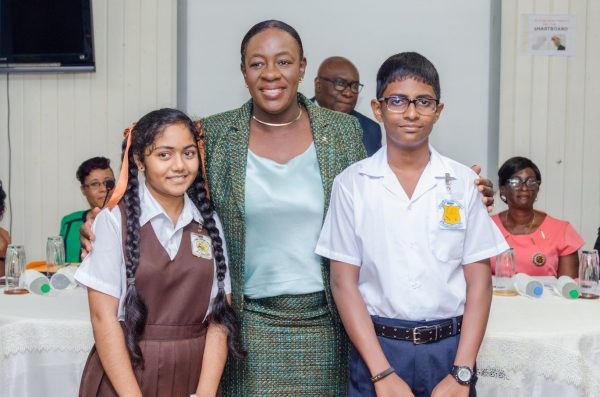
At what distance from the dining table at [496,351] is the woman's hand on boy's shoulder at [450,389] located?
2.32 feet

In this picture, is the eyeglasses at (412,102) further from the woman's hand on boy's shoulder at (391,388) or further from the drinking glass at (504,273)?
the drinking glass at (504,273)

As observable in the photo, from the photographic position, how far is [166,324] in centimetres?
183

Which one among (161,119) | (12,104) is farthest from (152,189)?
(12,104)

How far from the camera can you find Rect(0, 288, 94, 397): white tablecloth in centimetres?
256

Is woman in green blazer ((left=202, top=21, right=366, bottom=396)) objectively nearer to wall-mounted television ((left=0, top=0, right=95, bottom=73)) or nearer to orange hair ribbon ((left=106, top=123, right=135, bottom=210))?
orange hair ribbon ((left=106, top=123, right=135, bottom=210))

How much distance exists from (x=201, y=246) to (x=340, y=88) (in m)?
2.72

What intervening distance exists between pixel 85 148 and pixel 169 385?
3.48m

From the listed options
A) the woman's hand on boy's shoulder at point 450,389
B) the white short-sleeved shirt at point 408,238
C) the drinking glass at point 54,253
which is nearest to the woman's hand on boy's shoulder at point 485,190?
the white short-sleeved shirt at point 408,238

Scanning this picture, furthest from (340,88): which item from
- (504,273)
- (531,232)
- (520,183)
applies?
(504,273)

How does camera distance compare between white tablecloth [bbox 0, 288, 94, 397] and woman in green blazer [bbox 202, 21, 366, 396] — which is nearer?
woman in green blazer [bbox 202, 21, 366, 396]

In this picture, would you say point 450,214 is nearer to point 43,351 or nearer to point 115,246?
point 115,246

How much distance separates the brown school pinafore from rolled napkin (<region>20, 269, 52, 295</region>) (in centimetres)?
125

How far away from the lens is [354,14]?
191 inches

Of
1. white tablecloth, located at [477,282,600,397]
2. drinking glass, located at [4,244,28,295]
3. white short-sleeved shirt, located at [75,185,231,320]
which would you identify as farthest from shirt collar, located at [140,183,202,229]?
drinking glass, located at [4,244,28,295]
